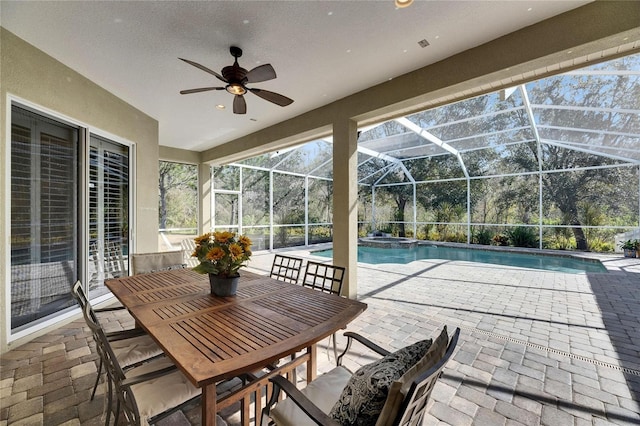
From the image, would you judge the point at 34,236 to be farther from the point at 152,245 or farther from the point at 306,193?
the point at 306,193

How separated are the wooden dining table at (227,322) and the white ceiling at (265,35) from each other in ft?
7.75

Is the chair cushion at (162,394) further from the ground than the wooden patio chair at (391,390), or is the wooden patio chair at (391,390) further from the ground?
the wooden patio chair at (391,390)

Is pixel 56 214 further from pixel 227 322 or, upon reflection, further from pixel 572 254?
pixel 572 254

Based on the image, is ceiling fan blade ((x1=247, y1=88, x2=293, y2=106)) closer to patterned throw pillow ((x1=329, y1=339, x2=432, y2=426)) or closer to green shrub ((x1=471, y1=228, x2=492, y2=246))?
patterned throw pillow ((x1=329, y1=339, x2=432, y2=426))

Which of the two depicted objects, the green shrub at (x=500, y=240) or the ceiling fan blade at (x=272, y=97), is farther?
the green shrub at (x=500, y=240)

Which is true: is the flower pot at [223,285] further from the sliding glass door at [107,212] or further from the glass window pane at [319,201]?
the glass window pane at [319,201]

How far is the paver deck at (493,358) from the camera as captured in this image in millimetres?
1870

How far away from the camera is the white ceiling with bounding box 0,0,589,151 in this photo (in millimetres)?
2271

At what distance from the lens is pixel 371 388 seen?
38.6 inches

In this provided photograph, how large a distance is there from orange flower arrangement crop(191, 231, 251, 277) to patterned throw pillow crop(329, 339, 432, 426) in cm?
127

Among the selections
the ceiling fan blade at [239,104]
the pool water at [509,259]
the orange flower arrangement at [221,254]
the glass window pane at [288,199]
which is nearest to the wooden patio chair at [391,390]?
the orange flower arrangement at [221,254]

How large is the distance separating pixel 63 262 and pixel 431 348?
4301 millimetres

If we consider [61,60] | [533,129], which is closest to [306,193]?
[533,129]

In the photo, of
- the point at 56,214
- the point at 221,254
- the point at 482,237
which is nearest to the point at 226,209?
the point at 56,214
